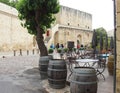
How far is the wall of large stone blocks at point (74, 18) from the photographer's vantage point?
3884cm

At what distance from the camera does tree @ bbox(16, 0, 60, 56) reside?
11.5m

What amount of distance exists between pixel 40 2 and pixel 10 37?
17514 millimetres

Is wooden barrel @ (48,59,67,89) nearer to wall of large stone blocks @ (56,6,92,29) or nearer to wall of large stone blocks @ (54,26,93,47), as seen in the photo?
wall of large stone blocks @ (54,26,93,47)

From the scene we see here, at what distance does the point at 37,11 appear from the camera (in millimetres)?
11523

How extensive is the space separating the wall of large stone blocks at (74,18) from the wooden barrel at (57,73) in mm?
31764

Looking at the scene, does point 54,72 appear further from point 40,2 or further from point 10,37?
point 10,37

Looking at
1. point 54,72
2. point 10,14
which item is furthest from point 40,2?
point 10,14

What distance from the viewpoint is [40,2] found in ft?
37.0

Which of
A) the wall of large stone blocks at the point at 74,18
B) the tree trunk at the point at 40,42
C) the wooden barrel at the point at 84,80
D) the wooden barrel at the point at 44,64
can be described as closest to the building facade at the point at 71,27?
the wall of large stone blocks at the point at 74,18

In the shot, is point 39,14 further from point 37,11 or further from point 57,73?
point 57,73

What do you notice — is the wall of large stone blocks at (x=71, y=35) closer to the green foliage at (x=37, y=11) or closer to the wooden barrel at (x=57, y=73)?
the green foliage at (x=37, y=11)

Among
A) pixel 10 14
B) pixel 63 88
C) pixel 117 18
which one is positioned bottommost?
pixel 63 88

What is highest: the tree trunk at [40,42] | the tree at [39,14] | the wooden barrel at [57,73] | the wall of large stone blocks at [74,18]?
the wall of large stone blocks at [74,18]

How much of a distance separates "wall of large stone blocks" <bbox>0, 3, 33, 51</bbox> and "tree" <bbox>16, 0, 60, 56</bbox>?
14431 mm
